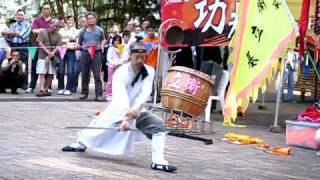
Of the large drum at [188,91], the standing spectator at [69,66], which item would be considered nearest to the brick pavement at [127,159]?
the large drum at [188,91]

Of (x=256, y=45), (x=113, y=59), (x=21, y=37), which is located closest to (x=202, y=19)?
(x=256, y=45)

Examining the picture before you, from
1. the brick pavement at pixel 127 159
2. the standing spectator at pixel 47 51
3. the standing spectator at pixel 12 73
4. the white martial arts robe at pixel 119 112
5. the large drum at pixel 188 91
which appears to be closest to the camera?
the brick pavement at pixel 127 159

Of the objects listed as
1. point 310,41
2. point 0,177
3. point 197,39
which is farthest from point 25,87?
point 0,177

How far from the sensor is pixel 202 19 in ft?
39.8

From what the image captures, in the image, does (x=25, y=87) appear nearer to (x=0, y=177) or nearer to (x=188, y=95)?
(x=188, y=95)

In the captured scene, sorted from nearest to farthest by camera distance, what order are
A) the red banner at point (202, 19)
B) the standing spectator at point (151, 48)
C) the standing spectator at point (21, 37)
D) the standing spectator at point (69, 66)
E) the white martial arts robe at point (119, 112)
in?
the white martial arts robe at point (119, 112) → the red banner at point (202, 19) → the standing spectator at point (151, 48) → the standing spectator at point (21, 37) → the standing spectator at point (69, 66)

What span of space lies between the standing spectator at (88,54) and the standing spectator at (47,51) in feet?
2.42

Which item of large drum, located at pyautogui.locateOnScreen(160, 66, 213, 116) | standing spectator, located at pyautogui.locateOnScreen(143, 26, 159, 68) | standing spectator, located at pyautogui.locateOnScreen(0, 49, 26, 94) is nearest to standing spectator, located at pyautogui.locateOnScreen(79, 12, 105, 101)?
standing spectator, located at pyautogui.locateOnScreen(143, 26, 159, 68)

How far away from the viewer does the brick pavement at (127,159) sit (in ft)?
22.4

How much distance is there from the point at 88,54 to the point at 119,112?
7.43 metres

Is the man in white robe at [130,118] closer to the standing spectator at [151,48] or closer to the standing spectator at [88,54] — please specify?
the standing spectator at [151,48]

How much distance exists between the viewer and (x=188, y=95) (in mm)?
10133

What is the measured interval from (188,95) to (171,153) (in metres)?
1.97

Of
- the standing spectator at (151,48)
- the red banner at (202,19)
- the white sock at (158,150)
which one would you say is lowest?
the white sock at (158,150)
